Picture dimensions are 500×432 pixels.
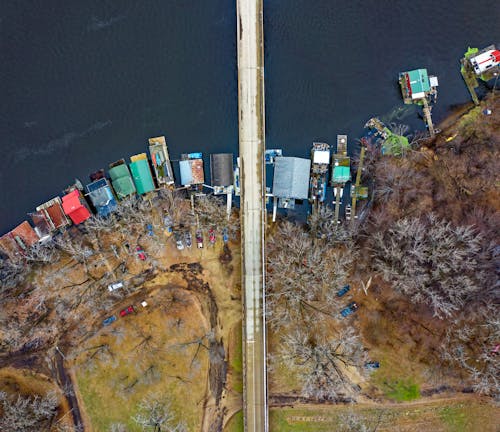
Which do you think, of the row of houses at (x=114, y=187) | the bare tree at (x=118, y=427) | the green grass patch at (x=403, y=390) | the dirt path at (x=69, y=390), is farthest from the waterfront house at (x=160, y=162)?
the green grass patch at (x=403, y=390)

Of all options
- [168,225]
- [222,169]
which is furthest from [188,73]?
[168,225]

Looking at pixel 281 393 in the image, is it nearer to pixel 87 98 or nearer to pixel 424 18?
pixel 87 98

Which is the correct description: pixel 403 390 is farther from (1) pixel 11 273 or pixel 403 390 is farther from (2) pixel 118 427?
(1) pixel 11 273

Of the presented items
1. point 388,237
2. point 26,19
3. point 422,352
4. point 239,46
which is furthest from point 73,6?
point 422,352

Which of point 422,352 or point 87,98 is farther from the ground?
point 87,98

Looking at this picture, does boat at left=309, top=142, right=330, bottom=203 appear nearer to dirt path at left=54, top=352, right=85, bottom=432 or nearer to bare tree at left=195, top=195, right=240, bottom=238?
bare tree at left=195, top=195, right=240, bottom=238

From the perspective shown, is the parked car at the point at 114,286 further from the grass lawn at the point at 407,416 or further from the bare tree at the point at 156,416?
the grass lawn at the point at 407,416
